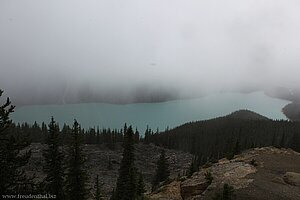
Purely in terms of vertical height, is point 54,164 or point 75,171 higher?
point 54,164

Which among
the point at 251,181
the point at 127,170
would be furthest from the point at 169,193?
the point at 251,181

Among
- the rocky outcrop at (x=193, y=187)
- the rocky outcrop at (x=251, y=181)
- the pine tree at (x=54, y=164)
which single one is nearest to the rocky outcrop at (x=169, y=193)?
the rocky outcrop at (x=251, y=181)

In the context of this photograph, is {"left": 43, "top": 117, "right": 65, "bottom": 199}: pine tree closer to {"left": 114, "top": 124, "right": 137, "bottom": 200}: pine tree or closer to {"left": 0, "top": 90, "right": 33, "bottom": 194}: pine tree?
{"left": 0, "top": 90, "right": 33, "bottom": 194}: pine tree

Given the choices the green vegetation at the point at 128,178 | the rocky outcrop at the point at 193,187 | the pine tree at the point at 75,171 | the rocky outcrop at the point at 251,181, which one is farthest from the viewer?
the green vegetation at the point at 128,178

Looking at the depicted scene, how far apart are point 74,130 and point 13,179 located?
13231 millimetres

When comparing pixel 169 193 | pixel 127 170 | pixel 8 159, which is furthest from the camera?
pixel 127 170

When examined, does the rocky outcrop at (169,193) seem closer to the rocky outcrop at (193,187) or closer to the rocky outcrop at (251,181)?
the rocky outcrop at (251,181)

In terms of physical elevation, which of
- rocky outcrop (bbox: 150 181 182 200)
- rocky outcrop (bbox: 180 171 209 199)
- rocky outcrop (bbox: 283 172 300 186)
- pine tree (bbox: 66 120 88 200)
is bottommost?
rocky outcrop (bbox: 150 181 182 200)

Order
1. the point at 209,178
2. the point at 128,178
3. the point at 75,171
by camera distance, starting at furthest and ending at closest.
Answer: the point at 128,178
the point at 209,178
the point at 75,171

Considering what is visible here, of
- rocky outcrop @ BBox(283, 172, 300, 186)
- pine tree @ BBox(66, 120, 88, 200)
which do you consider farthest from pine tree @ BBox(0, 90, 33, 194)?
rocky outcrop @ BBox(283, 172, 300, 186)

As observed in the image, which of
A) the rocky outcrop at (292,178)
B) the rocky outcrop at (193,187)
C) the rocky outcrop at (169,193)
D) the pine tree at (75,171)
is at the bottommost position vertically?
the rocky outcrop at (169,193)

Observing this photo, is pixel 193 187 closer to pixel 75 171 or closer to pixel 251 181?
pixel 251 181

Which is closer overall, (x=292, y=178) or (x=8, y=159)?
(x=8, y=159)

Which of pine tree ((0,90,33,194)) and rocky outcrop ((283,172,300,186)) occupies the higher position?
pine tree ((0,90,33,194))
